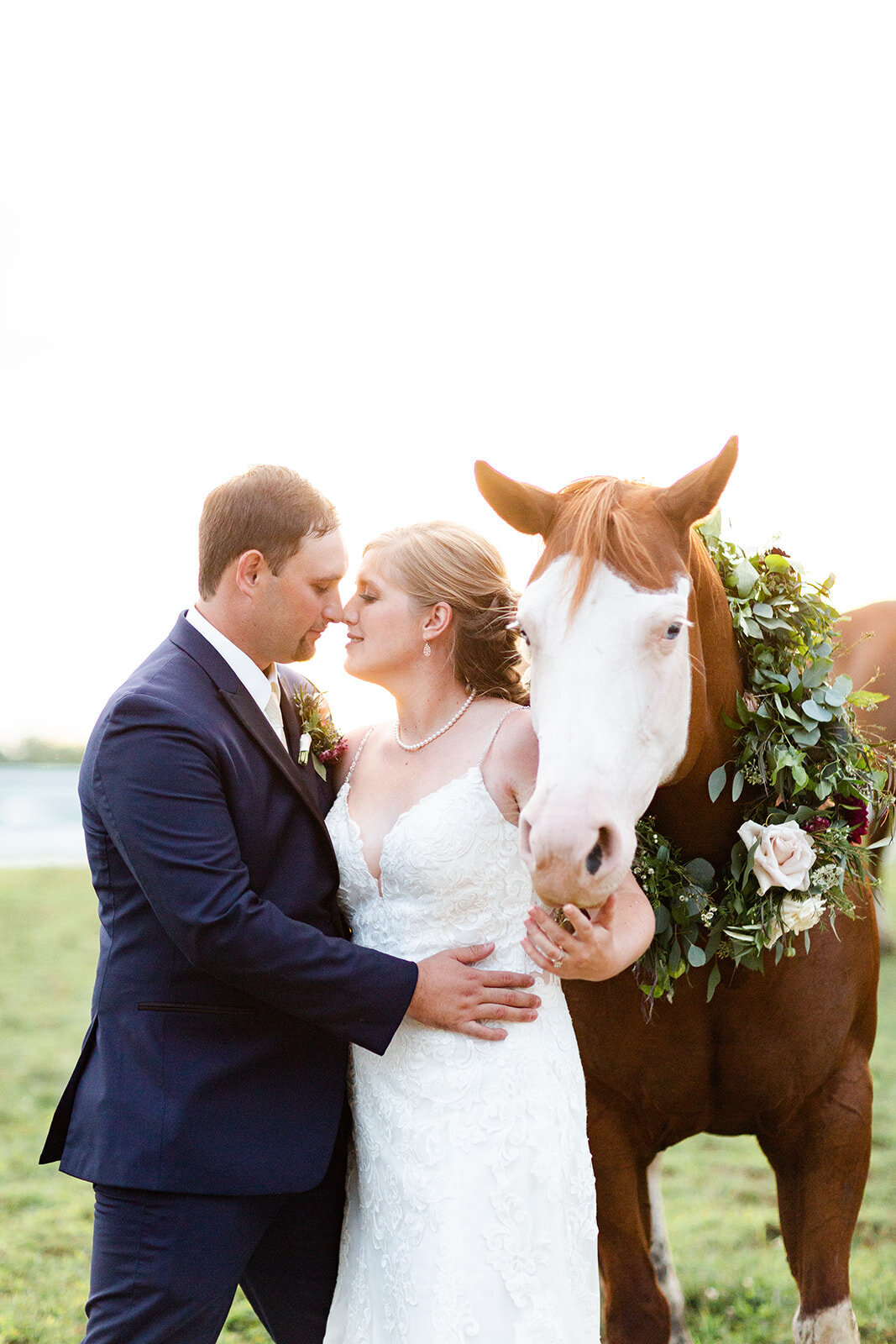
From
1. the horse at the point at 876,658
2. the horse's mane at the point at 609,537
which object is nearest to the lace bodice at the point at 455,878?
the horse's mane at the point at 609,537

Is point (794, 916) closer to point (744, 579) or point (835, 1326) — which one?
point (744, 579)

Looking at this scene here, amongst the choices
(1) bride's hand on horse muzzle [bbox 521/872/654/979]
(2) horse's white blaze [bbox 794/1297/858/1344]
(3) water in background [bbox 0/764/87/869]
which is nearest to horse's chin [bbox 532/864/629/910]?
(1) bride's hand on horse muzzle [bbox 521/872/654/979]

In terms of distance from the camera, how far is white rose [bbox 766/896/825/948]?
2.62 m

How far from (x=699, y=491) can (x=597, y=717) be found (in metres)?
0.59

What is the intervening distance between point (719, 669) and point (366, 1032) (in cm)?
115

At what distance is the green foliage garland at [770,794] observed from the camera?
2.65 meters

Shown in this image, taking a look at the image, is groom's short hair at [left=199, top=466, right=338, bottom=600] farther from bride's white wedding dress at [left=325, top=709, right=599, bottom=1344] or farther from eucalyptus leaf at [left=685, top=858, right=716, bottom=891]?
eucalyptus leaf at [left=685, top=858, right=716, bottom=891]

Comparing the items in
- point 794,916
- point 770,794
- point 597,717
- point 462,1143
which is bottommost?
point 462,1143

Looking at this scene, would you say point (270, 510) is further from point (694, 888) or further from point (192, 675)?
point (694, 888)

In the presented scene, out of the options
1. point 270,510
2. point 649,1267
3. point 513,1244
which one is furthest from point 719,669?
point 649,1267

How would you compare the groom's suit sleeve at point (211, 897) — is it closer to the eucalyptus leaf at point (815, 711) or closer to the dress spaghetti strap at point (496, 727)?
the dress spaghetti strap at point (496, 727)

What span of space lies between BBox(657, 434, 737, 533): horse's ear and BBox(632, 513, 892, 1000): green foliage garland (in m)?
0.45

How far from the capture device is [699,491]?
2.30 meters

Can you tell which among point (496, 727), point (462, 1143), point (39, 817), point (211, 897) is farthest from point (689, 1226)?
point (39, 817)
